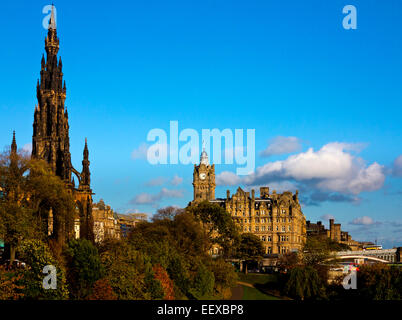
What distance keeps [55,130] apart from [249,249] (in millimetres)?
60990

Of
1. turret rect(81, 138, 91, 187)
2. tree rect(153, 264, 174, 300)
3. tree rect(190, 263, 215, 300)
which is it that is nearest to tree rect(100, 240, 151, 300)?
tree rect(153, 264, 174, 300)

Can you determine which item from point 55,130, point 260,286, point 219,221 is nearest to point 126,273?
point 55,130

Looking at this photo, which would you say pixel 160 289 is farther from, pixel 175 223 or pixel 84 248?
pixel 175 223

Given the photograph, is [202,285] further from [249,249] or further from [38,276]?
[249,249]

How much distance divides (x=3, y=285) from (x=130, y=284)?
14.7 m

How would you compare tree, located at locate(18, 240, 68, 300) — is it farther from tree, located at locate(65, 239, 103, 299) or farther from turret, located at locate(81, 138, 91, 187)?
turret, located at locate(81, 138, 91, 187)

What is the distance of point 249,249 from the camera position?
472ft

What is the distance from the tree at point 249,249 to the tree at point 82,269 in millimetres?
85539

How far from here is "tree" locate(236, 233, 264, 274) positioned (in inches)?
5512

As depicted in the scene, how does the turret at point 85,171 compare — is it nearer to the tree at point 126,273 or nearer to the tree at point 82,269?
the tree at point 126,273

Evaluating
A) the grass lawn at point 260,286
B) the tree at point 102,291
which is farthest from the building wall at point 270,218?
the tree at point 102,291

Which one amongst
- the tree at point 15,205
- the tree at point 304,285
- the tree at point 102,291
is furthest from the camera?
the tree at point 304,285

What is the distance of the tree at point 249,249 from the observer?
140 m
